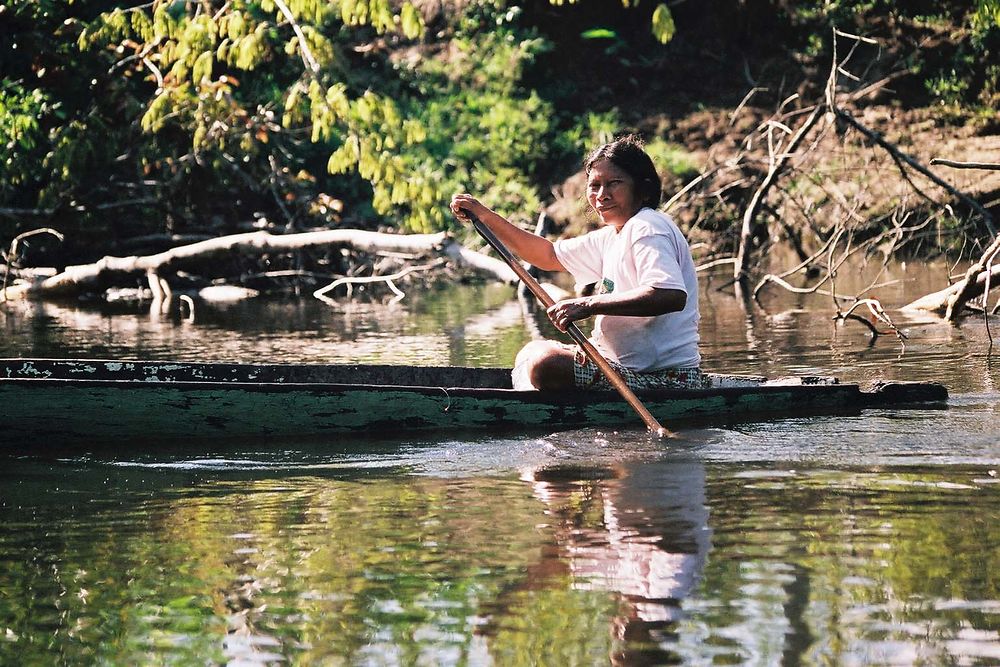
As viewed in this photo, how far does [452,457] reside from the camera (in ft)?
17.4

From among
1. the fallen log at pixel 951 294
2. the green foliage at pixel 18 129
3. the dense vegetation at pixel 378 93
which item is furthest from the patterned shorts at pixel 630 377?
the green foliage at pixel 18 129

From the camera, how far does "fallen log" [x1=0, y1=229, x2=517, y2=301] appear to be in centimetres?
973

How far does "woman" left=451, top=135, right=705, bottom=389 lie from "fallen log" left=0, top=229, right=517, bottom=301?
11.9 feet

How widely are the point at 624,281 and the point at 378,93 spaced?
12843mm

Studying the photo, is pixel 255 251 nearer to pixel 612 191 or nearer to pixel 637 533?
pixel 612 191

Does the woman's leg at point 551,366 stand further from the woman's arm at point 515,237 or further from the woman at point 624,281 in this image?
the woman's arm at point 515,237

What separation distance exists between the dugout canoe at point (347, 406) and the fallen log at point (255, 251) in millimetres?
3826

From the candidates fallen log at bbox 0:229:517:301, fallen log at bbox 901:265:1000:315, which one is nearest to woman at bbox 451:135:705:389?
fallen log at bbox 901:265:1000:315

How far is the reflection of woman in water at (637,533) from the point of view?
3303 millimetres

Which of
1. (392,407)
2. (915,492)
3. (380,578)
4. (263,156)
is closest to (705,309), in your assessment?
(263,156)

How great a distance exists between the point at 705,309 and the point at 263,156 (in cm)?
525

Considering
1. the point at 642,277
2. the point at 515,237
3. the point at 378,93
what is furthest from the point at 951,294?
the point at 378,93

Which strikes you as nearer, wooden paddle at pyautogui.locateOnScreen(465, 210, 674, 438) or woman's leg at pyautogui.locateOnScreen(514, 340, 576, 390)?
wooden paddle at pyautogui.locateOnScreen(465, 210, 674, 438)

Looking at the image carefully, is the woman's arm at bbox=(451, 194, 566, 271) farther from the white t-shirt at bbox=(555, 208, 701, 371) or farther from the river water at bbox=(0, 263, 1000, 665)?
the river water at bbox=(0, 263, 1000, 665)
